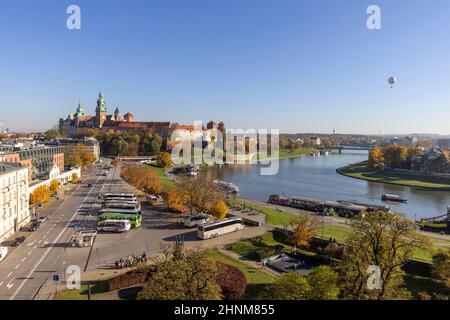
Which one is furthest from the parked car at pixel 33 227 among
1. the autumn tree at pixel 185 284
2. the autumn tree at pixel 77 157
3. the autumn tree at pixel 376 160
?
the autumn tree at pixel 376 160

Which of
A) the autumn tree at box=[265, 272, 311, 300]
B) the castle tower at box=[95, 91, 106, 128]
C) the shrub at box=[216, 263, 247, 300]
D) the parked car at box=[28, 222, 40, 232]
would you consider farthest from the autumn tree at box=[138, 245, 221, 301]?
the castle tower at box=[95, 91, 106, 128]

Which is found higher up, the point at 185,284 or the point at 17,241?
the point at 185,284

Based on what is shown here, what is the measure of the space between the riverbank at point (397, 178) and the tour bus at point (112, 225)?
117 feet

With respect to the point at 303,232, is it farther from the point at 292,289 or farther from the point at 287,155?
the point at 287,155

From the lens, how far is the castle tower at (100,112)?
276ft

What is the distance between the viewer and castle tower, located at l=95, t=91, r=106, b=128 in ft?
276

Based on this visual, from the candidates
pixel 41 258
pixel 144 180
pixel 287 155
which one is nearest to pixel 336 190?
pixel 144 180

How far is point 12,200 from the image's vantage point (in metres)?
17.2

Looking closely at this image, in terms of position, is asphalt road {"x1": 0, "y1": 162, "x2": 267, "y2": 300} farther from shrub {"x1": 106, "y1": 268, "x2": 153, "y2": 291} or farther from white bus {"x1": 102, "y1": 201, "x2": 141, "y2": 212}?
shrub {"x1": 106, "y1": 268, "x2": 153, "y2": 291}

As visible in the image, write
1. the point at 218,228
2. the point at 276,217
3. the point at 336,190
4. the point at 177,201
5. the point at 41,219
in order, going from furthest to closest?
the point at 336,190 → the point at 177,201 → the point at 276,217 → the point at 41,219 → the point at 218,228

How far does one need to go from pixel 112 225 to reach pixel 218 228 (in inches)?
216

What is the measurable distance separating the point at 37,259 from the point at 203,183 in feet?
34.5

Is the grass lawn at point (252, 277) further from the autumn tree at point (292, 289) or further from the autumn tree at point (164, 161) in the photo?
the autumn tree at point (164, 161)

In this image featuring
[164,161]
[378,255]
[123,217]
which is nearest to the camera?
[378,255]
